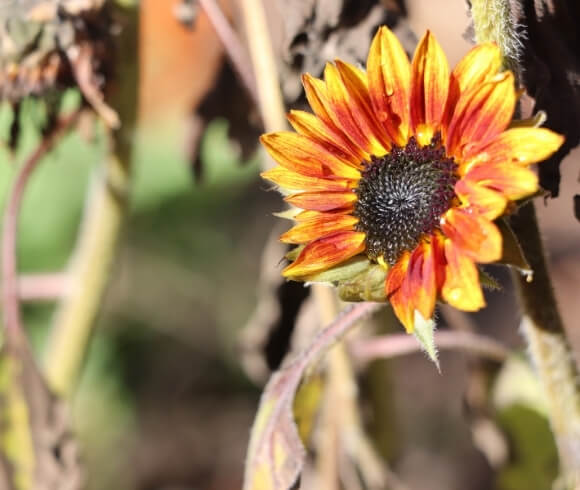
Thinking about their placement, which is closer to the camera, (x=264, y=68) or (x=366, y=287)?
(x=366, y=287)

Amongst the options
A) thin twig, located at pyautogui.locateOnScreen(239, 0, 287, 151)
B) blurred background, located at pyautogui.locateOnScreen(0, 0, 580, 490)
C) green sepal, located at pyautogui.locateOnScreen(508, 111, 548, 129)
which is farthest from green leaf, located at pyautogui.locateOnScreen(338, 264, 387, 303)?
blurred background, located at pyautogui.locateOnScreen(0, 0, 580, 490)

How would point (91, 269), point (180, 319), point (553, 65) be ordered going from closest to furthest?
1. point (553, 65)
2. point (91, 269)
3. point (180, 319)

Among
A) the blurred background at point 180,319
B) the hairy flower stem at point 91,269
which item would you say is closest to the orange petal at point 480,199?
the hairy flower stem at point 91,269

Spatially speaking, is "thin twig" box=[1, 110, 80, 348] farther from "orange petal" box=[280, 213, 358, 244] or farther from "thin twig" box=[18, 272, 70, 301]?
"orange petal" box=[280, 213, 358, 244]

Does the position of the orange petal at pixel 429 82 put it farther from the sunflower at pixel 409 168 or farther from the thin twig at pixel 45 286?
the thin twig at pixel 45 286

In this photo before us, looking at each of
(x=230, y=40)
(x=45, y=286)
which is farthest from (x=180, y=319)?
(x=230, y=40)

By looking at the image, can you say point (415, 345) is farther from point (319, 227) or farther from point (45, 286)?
point (45, 286)
